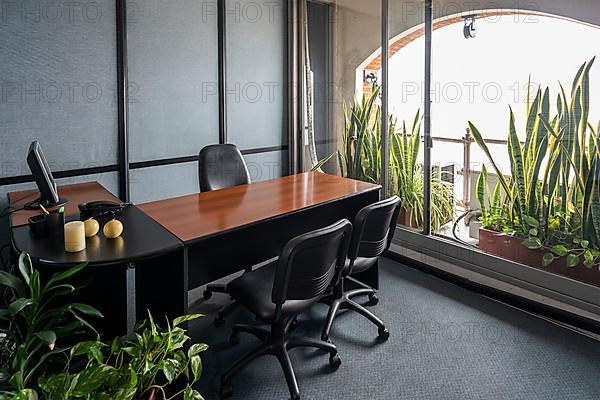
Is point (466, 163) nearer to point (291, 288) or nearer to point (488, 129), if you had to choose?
point (488, 129)

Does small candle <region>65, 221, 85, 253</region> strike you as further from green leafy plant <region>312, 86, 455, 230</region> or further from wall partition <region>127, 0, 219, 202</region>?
green leafy plant <region>312, 86, 455, 230</region>

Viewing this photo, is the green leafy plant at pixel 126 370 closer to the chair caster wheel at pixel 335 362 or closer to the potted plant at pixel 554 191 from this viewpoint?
the chair caster wheel at pixel 335 362

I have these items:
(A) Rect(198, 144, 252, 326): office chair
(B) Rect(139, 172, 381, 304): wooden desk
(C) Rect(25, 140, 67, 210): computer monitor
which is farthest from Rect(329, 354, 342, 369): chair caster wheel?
(C) Rect(25, 140, 67, 210): computer monitor

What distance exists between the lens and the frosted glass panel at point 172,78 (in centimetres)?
368

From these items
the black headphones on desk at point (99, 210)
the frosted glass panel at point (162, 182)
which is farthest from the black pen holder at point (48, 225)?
the frosted glass panel at point (162, 182)

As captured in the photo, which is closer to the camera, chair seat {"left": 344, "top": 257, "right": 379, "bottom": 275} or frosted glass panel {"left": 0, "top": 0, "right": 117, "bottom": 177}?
chair seat {"left": 344, "top": 257, "right": 379, "bottom": 275}

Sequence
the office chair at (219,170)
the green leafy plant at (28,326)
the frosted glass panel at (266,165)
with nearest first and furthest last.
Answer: the green leafy plant at (28,326)
the office chair at (219,170)
the frosted glass panel at (266,165)

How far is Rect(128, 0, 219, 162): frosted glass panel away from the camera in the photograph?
3.68 meters

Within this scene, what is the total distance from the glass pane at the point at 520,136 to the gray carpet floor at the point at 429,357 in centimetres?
55

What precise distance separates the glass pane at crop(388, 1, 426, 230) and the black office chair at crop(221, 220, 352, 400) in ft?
6.08

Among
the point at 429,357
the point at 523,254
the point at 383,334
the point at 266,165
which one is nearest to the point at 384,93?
the point at 266,165

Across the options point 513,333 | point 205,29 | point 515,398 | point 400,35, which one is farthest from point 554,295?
point 205,29

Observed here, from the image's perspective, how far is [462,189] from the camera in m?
3.78

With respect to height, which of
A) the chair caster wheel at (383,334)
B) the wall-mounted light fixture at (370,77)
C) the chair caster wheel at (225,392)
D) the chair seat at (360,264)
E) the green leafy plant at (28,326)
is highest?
the wall-mounted light fixture at (370,77)
